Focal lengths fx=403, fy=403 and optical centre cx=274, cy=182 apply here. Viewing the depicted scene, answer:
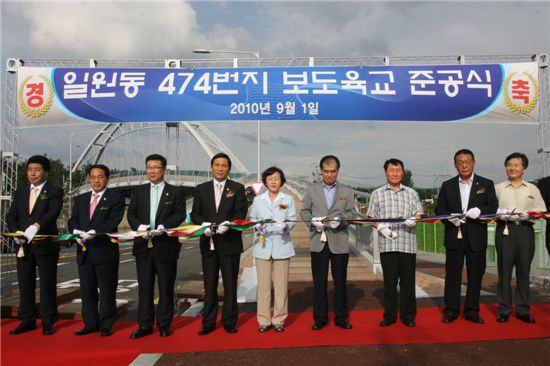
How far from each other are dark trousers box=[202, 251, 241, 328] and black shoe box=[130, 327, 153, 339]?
54 cm

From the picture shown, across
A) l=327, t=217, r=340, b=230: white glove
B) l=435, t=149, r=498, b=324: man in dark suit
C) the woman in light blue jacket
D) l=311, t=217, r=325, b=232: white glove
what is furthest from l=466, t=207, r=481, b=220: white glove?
the woman in light blue jacket

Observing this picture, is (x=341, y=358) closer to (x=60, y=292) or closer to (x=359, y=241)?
(x=60, y=292)

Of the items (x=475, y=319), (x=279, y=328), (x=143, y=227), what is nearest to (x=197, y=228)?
(x=143, y=227)

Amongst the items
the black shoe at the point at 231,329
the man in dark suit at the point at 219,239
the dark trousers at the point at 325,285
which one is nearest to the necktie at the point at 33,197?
the man in dark suit at the point at 219,239

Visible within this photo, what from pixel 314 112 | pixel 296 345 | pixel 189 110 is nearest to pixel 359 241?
pixel 314 112

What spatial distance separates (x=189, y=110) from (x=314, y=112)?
1862 mm

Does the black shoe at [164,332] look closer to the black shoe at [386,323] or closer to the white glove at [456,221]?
the black shoe at [386,323]

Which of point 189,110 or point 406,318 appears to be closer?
point 406,318

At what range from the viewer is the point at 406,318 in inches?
165

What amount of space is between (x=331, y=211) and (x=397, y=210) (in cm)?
72

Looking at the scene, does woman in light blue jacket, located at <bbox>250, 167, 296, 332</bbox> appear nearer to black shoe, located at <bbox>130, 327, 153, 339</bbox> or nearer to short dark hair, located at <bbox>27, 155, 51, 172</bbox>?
black shoe, located at <bbox>130, 327, 153, 339</bbox>

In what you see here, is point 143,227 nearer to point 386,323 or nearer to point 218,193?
point 218,193

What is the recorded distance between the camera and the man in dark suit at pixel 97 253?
4.06m

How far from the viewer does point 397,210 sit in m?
4.30
